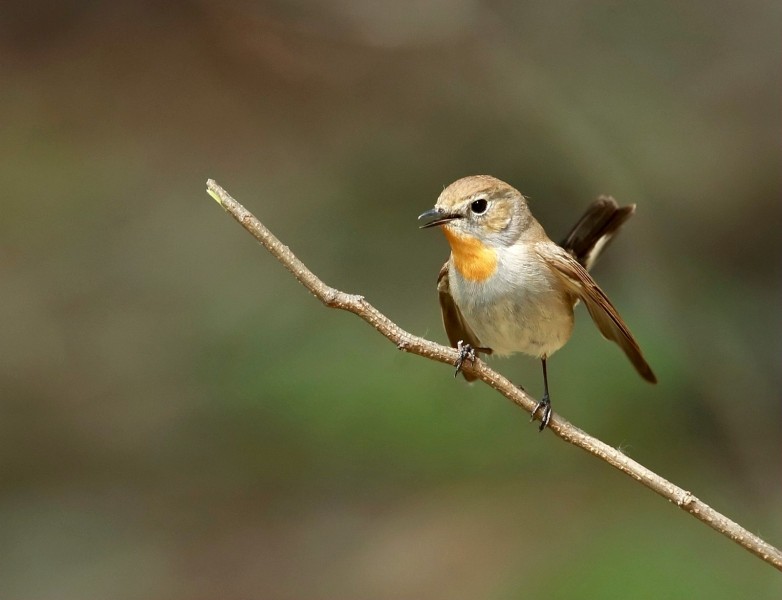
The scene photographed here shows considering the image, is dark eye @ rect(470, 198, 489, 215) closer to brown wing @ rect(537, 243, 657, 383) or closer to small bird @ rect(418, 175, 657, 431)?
small bird @ rect(418, 175, 657, 431)

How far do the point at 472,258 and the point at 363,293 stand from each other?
2986mm

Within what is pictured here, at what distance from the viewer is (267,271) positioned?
5.80m

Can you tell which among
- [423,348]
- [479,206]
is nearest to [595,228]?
[479,206]

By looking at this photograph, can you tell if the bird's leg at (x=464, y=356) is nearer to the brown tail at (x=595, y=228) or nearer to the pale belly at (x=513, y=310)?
the pale belly at (x=513, y=310)

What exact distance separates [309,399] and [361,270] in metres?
0.93

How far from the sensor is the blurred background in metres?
4.96

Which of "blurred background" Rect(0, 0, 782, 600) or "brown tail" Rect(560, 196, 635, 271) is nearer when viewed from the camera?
"brown tail" Rect(560, 196, 635, 271)

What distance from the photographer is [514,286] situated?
8.75ft

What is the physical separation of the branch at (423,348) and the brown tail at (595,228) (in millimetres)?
1193

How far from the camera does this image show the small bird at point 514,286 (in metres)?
2.54

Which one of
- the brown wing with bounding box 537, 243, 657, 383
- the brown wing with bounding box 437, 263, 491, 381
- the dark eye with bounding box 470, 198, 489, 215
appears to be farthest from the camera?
the brown wing with bounding box 437, 263, 491, 381

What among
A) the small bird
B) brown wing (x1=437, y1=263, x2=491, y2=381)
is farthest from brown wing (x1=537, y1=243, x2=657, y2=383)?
brown wing (x1=437, y1=263, x2=491, y2=381)

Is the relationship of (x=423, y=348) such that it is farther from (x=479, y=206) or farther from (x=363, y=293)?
(x=363, y=293)

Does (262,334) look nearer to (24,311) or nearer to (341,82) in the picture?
(24,311)
